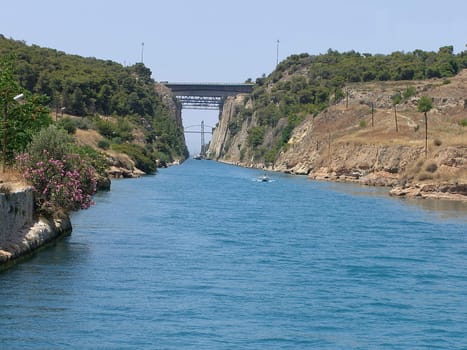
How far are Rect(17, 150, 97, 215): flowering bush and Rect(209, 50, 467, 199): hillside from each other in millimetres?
47010

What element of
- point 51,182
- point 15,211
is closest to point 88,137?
point 51,182

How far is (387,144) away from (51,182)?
256 feet

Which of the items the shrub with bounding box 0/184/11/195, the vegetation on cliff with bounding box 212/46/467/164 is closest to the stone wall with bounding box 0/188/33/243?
the shrub with bounding box 0/184/11/195

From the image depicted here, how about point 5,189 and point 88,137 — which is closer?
point 5,189

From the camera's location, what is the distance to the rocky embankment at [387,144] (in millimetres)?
84688

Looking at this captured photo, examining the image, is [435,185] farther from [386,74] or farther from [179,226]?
[386,74]

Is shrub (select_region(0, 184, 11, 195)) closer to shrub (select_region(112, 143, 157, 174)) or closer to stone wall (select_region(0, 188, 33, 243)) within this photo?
stone wall (select_region(0, 188, 33, 243))

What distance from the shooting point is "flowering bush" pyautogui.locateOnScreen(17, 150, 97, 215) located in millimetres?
38656

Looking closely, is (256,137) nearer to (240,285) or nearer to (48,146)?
(48,146)

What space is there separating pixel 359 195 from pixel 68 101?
71.6 m

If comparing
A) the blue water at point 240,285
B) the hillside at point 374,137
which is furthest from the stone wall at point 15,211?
the hillside at point 374,137

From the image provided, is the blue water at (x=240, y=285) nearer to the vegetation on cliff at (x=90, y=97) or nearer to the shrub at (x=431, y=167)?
the shrub at (x=431, y=167)

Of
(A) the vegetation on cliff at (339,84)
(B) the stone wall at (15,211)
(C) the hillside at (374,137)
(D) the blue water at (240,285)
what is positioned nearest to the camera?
(D) the blue water at (240,285)

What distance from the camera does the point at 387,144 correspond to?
366 ft
